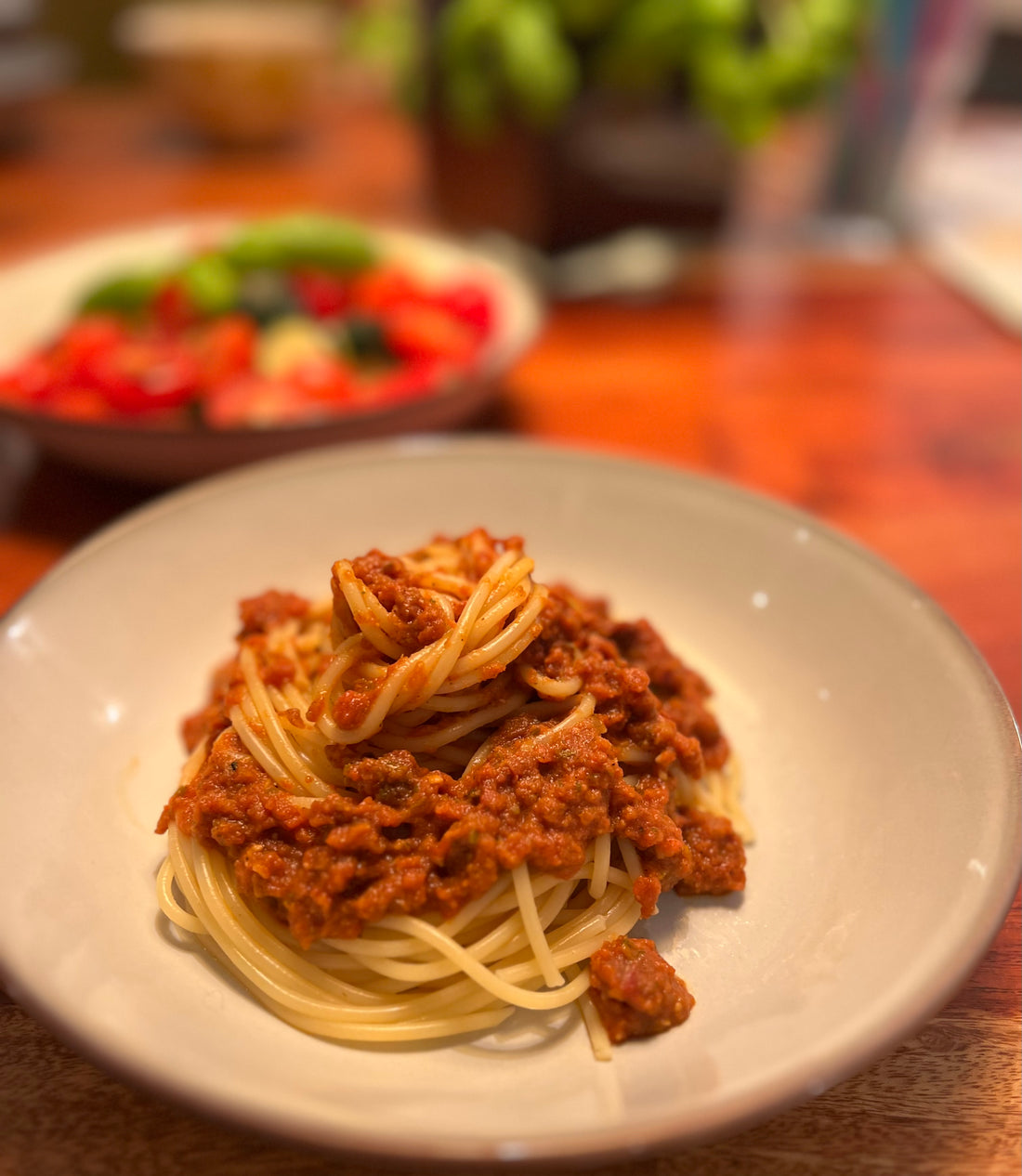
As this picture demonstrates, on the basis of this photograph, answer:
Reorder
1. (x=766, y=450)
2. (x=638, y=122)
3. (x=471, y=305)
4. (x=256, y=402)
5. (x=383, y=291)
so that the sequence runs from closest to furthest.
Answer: (x=256, y=402) → (x=766, y=450) → (x=471, y=305) → (x=383, y=291) → (x=638, y=122)

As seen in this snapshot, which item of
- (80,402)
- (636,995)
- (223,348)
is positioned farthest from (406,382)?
(636,995)

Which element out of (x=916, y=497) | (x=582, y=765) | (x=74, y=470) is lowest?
(x=74, y=470)

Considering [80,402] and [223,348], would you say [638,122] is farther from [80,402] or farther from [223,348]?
[80,402]

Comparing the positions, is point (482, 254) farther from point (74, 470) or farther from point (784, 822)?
point (784, 822)

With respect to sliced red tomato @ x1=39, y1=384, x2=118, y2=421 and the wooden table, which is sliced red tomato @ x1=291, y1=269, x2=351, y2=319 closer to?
the wooden table

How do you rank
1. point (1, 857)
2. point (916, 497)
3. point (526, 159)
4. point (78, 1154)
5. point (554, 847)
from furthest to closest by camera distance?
point (526, 159) < point (916, 497) < point (554, 847) < point (1, 857) < point (78, 1154)

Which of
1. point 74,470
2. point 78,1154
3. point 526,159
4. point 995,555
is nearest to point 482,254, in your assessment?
point 526,159

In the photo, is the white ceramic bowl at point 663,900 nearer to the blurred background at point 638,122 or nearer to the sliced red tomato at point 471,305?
the sliced red tomato at point 471,305
